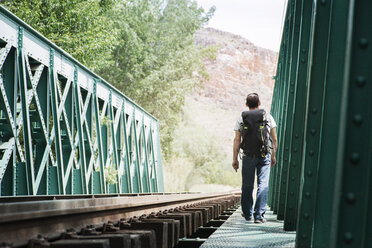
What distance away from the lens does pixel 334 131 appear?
291 cm

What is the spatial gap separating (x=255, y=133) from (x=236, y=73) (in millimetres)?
123017

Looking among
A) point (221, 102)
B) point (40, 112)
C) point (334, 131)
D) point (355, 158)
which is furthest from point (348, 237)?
point (221, 102)

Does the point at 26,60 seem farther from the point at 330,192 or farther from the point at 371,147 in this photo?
the point at 371,147

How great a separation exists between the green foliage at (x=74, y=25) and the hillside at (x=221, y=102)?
28.5 metres

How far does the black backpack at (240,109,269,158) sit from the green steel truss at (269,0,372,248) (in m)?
1.32

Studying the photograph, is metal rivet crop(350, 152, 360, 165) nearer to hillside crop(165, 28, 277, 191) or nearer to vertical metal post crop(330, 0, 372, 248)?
vertical metal post crop(330, 0, 372, 248)

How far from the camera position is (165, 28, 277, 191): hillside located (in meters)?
54.2

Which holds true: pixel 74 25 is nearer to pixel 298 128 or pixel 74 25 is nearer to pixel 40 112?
pixel 40 112

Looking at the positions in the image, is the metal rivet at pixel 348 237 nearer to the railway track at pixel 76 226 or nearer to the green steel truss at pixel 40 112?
the railway track at pixel 76 226

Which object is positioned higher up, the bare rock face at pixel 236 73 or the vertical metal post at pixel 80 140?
the bare rock face at pixel 236 73

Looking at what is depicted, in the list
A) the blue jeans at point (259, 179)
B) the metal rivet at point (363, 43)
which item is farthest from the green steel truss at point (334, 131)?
the blue jeans at point (259, 179)

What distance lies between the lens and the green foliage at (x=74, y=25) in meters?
18.7

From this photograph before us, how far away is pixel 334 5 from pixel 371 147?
53.8 inches

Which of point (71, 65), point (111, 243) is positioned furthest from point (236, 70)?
point (111, 243)
